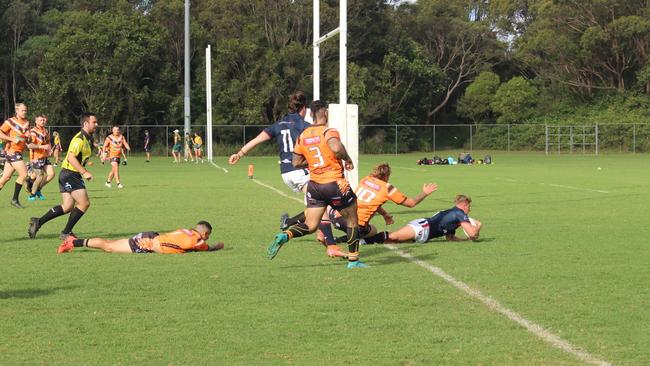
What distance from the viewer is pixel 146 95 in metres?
60.7

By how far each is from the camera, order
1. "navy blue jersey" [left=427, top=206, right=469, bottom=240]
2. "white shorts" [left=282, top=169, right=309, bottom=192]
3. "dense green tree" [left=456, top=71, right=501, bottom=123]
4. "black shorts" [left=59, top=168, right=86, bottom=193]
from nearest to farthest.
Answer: "navy blue jersey" [left=427, top=206, right=469, bottom=240], "black shorts" [left=59, top=168, right=86, bottom=193], "white shorts" [left=282, top=169, right=309, bottom=192], "dense green tree" [left=456, top=71, right=501, bottom=123]

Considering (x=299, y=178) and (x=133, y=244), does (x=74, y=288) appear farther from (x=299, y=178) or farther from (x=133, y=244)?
(x=299, y=178)

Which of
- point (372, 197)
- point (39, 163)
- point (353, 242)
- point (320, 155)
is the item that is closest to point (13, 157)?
point (39, 163)

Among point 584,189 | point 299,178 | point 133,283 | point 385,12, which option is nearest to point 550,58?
point 385,12

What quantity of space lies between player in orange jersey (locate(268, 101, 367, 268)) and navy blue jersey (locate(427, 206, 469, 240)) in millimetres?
2359

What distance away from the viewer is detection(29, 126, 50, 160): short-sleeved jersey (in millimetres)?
19062

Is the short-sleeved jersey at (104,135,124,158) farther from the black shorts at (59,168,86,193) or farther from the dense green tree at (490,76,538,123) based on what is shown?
the dense green tree at (490,76,538,123)

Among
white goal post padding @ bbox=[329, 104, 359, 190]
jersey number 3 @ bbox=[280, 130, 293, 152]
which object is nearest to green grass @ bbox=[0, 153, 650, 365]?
jersey number 3 @ bbox=[280, 130, 293, 152]

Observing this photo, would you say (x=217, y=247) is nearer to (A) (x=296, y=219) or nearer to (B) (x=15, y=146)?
(A) (x=296, y=219)

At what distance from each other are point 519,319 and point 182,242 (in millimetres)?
5051

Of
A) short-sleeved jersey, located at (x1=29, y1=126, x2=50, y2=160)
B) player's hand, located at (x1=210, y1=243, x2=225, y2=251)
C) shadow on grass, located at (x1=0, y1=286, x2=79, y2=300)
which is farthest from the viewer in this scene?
short-sleeved jersey, located at (x1=29, y1=126, x2=50, y2=160)

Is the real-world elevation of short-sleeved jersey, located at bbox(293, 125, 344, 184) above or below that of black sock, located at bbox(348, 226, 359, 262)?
above

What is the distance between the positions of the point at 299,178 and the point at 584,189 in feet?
41.8

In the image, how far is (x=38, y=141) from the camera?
1919 centimetres
